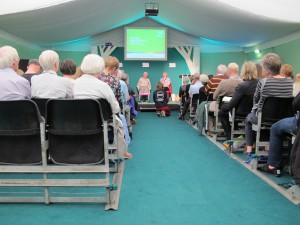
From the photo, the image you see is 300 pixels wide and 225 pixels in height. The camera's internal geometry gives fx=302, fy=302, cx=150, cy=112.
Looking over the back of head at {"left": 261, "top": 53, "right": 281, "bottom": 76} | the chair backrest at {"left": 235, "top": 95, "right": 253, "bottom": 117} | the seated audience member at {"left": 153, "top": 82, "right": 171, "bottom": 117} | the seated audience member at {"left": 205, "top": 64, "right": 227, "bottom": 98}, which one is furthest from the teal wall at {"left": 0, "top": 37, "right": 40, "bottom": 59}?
the back of head at {"left": 261, "top": 53, "right": 281, "bottom": 76}

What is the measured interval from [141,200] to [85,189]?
560mm

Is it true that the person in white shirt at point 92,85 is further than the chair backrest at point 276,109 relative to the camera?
No

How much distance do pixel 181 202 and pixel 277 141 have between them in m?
1.28

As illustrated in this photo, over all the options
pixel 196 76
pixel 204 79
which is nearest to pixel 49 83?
pixel 204 79

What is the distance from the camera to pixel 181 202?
2.53m

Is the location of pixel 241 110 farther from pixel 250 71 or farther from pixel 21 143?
pixel 21 143

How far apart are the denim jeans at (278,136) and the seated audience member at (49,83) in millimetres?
2109

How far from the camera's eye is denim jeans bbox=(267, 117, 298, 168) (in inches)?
116

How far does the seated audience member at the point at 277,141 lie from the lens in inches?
116

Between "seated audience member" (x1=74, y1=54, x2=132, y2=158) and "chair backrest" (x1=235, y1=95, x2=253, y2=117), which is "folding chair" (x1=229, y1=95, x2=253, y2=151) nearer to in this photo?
"chair backrest" (x1=235, y1=95, x2=253, y2=117)

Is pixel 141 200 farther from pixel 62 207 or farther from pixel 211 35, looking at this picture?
pixel 211 35

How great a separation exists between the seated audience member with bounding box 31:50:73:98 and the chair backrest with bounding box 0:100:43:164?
466mm

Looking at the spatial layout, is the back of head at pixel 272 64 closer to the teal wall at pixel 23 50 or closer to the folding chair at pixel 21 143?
the folding chair at pixel 21 143

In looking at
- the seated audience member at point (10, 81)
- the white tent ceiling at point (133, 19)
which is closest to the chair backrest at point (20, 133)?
the seated audience member at point (10, 81)
